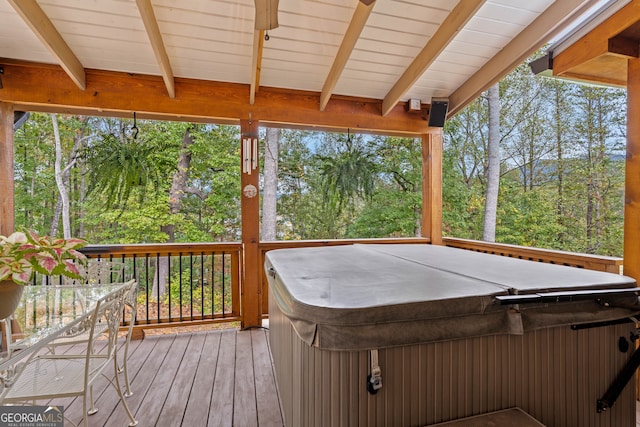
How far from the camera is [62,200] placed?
23.4 feet

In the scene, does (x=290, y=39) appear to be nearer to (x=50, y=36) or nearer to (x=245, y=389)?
(x=50, y=36)

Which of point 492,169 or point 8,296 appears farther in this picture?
point 492,169

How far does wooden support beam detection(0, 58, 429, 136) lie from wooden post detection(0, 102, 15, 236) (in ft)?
0.44

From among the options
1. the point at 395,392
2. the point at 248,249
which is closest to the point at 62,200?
the point at 248,249

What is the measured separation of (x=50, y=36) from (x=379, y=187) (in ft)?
15.9

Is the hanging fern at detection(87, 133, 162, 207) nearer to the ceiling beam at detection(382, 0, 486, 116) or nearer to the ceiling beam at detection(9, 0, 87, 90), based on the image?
the ceiling beam at detection(9, 0, 87, 90)

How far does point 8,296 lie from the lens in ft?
4.21

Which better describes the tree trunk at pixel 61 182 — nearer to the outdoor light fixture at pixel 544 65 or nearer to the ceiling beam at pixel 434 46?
the ceiling beam at pixel 434 46

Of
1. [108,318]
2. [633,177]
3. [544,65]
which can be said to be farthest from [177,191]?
[633,177]

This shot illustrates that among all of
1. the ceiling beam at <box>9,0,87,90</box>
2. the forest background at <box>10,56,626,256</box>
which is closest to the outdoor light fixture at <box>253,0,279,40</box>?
the ceiling beam at <box>9,0,87,90</box>

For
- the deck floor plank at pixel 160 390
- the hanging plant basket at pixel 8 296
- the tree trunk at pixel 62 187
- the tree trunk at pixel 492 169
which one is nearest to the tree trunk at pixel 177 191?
the tree trunk at pixel 62 187

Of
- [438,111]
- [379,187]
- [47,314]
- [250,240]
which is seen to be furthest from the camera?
[379,187]

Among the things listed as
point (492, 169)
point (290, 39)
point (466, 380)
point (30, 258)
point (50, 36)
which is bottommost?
point (466, 380)

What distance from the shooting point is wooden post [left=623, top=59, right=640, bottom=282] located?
2113mm
